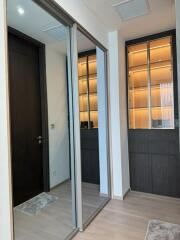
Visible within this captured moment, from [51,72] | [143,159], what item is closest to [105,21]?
[51,72]

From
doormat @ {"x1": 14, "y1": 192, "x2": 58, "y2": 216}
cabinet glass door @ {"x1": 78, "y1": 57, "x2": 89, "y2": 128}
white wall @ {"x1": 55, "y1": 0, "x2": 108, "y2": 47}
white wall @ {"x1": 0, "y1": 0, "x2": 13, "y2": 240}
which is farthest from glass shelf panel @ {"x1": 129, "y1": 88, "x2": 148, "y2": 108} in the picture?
white wall @ {"x1": 0, "y1": 0, "x2": 13, "y2": 240}

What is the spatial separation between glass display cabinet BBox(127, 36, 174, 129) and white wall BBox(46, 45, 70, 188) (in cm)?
128

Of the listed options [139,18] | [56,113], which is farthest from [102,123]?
[139,18]

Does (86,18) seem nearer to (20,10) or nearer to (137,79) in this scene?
(20,10)

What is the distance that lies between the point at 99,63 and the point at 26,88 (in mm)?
1251

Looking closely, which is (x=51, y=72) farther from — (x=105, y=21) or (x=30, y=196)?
(x=30, y=196)

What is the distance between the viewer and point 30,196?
2.71m

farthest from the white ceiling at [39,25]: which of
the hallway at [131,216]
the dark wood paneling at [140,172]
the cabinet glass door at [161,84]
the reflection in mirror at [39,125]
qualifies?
the hallway at [131,216]

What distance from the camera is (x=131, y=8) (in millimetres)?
2531

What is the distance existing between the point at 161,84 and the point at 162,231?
2.20 m

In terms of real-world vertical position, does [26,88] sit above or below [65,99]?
above

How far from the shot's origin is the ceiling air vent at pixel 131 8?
2.42 metres

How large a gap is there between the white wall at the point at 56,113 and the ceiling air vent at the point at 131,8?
992mm

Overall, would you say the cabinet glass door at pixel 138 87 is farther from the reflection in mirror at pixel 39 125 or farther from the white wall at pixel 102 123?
the reflection in mirror at pixel 39 125
